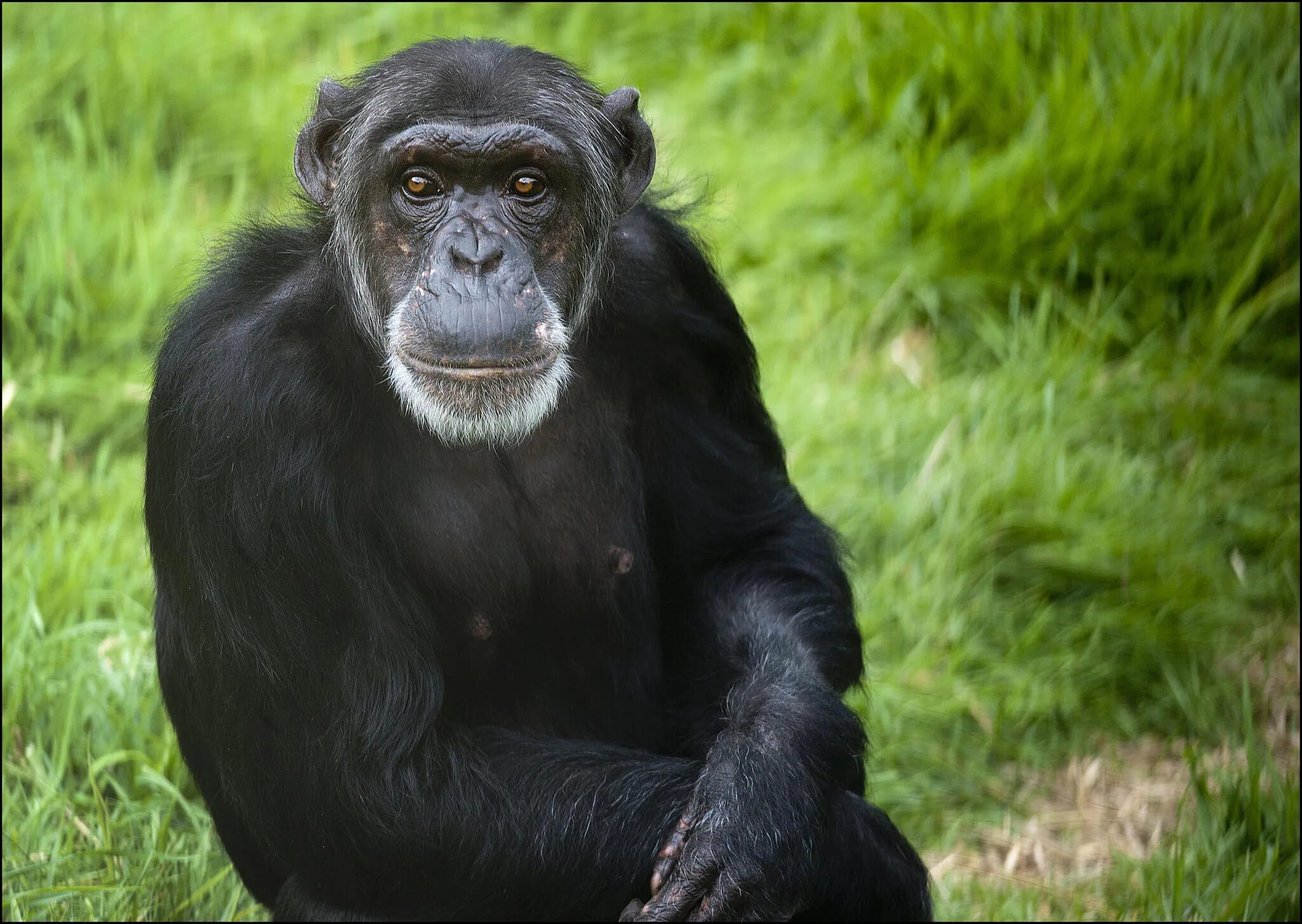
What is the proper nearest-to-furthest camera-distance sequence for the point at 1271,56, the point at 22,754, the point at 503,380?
the point at 503,380
the point at 22,754
the point at 1271,56

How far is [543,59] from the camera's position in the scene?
414cm

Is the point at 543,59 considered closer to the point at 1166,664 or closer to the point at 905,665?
the point at 905,665

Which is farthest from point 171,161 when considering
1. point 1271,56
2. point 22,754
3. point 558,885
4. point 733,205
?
point 1271,56

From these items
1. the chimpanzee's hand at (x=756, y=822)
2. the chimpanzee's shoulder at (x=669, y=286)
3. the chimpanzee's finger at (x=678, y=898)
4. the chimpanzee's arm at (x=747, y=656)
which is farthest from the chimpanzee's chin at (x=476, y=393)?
the chimpanzee's finger at (x=678, y=898)

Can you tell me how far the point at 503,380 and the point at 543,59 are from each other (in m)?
1.00

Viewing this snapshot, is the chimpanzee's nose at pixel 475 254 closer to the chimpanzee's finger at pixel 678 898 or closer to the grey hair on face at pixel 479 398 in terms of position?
the grey hair on face at pixel 479 398

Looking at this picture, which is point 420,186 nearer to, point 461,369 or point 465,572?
point 461,369

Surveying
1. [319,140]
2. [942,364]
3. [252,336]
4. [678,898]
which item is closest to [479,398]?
[252,336]

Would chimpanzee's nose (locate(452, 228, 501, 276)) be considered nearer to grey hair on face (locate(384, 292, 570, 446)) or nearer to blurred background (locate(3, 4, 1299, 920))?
grey hair on face (locate(384, 292, 570, 446))

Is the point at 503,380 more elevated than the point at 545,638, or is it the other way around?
the point at 503,380

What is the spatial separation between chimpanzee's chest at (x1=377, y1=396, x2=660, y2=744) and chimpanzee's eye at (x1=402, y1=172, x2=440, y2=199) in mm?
667

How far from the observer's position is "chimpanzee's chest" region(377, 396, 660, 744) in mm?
4113

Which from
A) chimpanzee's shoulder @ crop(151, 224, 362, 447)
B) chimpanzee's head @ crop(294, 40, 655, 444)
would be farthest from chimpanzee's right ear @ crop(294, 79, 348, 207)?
chimpanzee's shoulder @ crop(151, 224, 362, 447)

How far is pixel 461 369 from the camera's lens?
3.66 m
